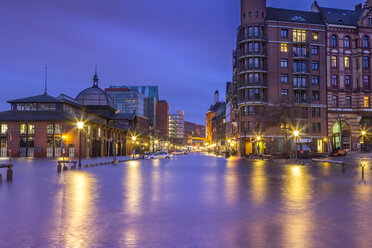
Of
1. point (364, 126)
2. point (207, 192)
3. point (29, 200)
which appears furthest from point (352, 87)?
point (29, 200)

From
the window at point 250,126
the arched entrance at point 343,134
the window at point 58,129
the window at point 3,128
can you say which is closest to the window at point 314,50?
the arched entrance at point 343,134

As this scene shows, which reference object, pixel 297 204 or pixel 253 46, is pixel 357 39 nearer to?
pixel 253 46

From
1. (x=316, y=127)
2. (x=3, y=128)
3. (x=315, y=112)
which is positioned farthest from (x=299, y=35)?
(x=3, y=128)

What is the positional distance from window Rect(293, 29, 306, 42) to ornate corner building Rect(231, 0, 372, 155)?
7.6 inches

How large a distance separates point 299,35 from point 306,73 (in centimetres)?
812

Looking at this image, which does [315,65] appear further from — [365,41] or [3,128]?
[3,128]

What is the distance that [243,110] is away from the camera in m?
72.5

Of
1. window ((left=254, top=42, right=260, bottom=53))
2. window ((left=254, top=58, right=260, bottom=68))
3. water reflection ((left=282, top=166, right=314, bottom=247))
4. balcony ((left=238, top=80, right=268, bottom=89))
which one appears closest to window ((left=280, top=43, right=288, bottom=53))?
window ((left=254, top=42, right=260, bottom=53))

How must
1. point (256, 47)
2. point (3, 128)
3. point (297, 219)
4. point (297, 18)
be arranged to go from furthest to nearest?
point (297, 18), point (256, 47), point (3, 128), point (297, 219)

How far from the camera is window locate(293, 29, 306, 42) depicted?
71.8 m

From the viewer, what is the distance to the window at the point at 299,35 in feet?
236

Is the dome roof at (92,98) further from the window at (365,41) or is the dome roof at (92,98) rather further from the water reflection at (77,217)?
the water reflection at (77,217)

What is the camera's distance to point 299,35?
7212 cm

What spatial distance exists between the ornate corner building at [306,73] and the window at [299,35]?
0.19 metres
